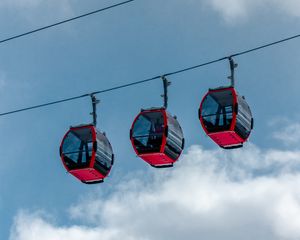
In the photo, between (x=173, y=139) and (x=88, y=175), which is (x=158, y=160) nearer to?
(x=173, y=139)

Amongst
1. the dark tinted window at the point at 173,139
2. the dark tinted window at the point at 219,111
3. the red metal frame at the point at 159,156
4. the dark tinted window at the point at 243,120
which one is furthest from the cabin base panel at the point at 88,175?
the dark tinted window at the point at 243,120

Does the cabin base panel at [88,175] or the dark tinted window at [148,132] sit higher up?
the dark tinted window at [148,132]

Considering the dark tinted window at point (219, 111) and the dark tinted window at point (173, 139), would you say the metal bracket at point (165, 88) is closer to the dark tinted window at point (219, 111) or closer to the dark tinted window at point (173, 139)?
the dark tinted window at point (173, 139)

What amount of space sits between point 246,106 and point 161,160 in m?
4.22

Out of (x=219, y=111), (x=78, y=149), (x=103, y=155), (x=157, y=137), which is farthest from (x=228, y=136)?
(x=78, y=149)

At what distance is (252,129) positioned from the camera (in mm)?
38250

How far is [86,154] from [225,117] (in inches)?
245

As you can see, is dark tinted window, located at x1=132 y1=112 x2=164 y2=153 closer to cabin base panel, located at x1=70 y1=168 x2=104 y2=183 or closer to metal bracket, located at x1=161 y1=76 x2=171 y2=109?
metal bracket, located at x1=161 y1=76 x2=171 y2=109

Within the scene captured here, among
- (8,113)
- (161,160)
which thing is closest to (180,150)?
(161,160)

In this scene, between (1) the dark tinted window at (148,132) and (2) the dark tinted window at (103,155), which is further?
(2) the dark tinted window at (103,155)

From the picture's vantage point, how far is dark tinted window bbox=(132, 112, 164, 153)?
37.4m

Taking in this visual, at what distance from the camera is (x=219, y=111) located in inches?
1468

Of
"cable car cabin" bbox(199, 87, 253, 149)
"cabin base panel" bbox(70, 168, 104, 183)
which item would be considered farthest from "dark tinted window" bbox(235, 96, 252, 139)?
"cabin base panel" bbox(70, 168, 104, 183)

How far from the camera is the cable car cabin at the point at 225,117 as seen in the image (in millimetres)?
36938
